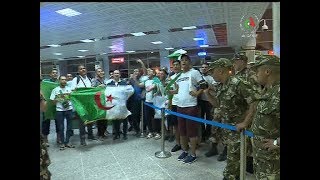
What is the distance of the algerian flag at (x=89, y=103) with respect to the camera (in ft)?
16.5

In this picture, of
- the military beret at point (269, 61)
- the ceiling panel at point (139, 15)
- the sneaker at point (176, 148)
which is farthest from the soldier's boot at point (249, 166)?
the ceiling panel at point (139, 15)

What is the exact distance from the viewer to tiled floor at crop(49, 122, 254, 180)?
11.5 feet

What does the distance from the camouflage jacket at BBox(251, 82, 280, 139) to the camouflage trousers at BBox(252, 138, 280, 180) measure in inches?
3.7

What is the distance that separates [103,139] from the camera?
18.2 ft

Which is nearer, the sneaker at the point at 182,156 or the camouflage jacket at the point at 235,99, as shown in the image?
the camouflage jacket at the point at 235,99

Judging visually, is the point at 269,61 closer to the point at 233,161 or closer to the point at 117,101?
the point at 233,161

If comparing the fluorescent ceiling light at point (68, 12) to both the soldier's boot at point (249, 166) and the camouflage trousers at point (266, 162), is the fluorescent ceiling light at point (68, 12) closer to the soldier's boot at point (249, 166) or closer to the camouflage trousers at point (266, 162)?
the soldier's boot at point (249, 166)

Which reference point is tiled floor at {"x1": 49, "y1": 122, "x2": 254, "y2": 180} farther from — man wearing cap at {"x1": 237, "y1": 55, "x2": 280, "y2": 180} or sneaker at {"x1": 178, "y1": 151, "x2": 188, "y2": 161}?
man wearing cap at {"x1": 237, "y1": 55, "x2": 280, "y2": 180}

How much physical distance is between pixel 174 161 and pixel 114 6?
12.5 ft

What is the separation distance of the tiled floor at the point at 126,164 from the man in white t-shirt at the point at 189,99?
1.02 feet

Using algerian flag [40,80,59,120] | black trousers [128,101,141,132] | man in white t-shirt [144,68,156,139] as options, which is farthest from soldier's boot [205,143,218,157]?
algerian flag [40,80,59,120]

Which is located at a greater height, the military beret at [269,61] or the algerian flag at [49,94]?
the military beret at [269,61]
